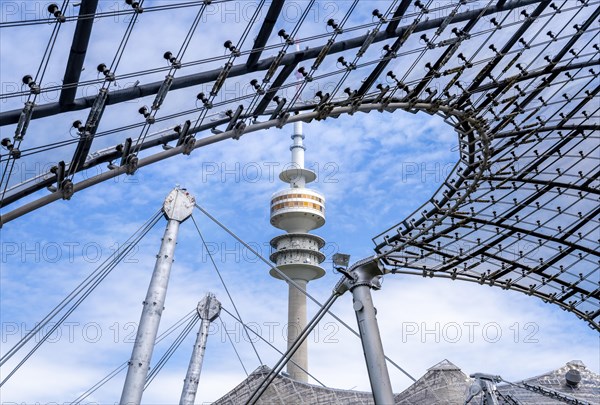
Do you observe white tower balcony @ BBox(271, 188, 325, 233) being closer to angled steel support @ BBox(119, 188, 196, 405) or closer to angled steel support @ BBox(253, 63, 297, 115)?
angled steel support @ BBox(119, 188, 196, 405)

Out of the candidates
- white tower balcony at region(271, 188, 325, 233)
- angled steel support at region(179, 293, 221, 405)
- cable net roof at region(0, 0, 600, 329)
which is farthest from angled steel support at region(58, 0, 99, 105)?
white tower balcony at region(271, 188, 325, 233)

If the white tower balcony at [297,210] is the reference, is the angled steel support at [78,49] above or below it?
below

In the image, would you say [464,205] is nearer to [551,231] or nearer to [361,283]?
[551,231]

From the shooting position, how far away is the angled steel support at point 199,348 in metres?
34.0

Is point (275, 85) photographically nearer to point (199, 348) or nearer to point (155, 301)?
point (155, 301)

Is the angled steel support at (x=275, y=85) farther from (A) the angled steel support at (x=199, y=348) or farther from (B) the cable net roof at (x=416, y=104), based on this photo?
(A) the angled steel support at (x=199, y=348)

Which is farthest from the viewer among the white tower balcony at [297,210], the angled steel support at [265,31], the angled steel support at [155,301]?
the white tower balcony at [297,210]

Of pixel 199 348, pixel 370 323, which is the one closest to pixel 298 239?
pixel 199 348

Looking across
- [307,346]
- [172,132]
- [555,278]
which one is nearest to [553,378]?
[555,278]

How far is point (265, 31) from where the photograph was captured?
20.4 meters

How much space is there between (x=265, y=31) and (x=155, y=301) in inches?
430

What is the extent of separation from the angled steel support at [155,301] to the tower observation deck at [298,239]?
63506 mm

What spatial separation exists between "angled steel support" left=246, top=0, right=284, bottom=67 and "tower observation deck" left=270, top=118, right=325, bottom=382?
72.0m

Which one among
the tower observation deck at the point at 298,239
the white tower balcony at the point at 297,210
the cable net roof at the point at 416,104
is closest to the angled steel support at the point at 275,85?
the cable net roof at the point at 416,104
